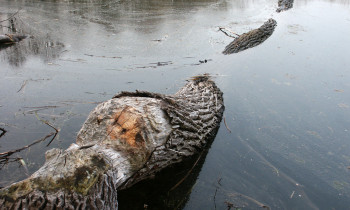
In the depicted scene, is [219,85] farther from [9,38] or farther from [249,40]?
[9,38]

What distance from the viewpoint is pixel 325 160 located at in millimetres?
3158

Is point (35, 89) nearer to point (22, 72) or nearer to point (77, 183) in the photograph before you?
point (22, 72)

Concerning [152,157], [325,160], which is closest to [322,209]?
[325,160]

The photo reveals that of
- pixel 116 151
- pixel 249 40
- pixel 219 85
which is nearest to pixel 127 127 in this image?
pixel 116 151

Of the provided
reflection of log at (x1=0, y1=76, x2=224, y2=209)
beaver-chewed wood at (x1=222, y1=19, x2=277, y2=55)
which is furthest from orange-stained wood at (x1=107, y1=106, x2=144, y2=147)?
beaver-chewed wood at (x1=222, y1=19, x2=277, y2=55)

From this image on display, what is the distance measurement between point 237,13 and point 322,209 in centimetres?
815

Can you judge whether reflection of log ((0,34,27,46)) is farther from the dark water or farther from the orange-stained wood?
the orange-stained wood

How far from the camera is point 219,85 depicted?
4.77 meters

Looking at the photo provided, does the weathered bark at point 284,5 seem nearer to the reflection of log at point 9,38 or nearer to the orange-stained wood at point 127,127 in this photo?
the reflection of log at point 9,38

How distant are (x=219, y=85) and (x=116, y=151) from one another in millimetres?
2653

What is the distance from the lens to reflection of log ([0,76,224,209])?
1.99 metres

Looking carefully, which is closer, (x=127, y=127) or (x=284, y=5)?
(x=127, y=127)

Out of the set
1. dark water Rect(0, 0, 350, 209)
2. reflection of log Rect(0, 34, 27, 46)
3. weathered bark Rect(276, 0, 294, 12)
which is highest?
weathered bark Rect(276, 0, 294, 12)

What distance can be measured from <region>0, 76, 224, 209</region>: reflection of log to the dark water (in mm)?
253
